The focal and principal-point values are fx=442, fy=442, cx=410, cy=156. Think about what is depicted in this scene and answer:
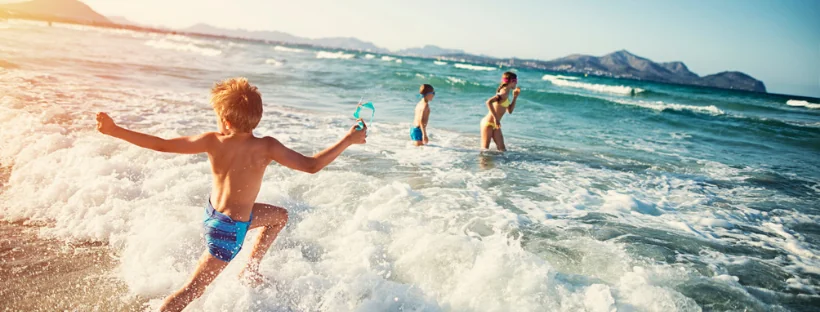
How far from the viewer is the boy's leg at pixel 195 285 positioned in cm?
273

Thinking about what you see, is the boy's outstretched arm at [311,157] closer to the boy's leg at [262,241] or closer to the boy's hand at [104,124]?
the boy's leg at [262,241]

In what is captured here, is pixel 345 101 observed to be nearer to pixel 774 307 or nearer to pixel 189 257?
pixel 189 257

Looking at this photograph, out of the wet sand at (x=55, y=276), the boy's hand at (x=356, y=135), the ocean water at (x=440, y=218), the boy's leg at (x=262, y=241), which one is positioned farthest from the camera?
the ocean water at (x=440, y=218)

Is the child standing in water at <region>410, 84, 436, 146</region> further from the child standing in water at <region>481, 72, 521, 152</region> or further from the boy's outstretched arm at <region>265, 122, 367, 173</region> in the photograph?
the boy's outstretched arm at <region>265, 122, 367, 173</region>

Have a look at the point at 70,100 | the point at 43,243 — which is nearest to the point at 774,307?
the point at 43,243

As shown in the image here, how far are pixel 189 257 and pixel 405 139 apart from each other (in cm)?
606

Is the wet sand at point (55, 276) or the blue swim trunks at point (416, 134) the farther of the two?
the blue swim trunks at point (416, 134)

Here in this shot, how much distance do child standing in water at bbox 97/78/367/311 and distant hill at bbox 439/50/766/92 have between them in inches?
4140

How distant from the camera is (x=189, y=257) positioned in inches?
145

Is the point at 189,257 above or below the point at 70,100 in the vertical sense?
below

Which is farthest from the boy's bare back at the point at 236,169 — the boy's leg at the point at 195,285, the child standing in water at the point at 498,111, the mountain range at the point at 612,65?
the mountain range at the point at 612,65

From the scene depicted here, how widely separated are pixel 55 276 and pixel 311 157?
240 centimetres

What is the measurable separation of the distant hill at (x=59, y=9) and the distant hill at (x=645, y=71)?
126 meters

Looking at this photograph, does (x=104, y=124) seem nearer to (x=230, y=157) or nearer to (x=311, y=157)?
(x=230, y=157)
